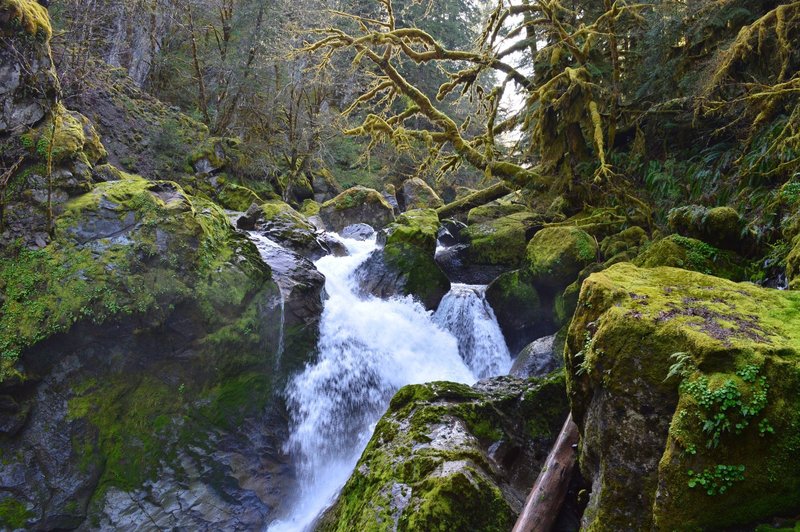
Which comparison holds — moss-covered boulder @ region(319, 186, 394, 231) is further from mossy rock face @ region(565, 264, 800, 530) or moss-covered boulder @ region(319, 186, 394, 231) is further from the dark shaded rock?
mossy rock face @ region(565, 264, 800, 530)

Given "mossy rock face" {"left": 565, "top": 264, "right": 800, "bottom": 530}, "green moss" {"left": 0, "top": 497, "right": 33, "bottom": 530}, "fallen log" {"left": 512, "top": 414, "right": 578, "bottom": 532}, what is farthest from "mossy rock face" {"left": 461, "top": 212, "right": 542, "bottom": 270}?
"green moss" {"left": 0, "top": 497, "right": 33, "bottom": 530}

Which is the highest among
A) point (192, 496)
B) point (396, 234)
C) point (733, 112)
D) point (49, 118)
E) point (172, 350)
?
point (733, 112)

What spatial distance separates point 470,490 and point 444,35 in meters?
28.1

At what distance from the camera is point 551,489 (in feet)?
11.3

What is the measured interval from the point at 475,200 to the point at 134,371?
40.6 feet

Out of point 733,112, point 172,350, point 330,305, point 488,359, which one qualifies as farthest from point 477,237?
point 172,350

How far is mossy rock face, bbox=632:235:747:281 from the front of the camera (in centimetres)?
520

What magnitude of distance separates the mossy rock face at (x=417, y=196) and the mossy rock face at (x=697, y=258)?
659 inches

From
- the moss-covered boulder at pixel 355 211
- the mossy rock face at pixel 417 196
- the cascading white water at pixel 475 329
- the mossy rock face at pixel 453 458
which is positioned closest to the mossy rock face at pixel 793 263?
the mossy rock face at pixel 453 458

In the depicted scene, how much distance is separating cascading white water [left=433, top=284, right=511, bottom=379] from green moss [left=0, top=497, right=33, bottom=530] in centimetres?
723

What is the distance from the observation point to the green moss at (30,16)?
603 centimetres

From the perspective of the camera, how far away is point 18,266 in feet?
18.8

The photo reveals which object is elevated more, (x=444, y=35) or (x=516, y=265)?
(x=444, y=35)

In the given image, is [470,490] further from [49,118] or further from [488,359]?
[49,118]
